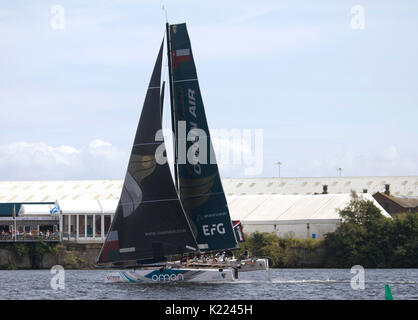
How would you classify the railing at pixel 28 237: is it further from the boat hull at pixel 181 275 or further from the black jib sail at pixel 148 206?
the boat hull at pixel 181 275

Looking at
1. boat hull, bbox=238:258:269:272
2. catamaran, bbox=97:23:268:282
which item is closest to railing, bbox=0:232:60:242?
boat hull, bbox=238:258:269:272

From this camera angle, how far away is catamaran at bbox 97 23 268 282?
47688mm

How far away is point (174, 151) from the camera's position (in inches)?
1951

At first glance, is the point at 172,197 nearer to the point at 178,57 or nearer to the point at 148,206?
the point at 148,206

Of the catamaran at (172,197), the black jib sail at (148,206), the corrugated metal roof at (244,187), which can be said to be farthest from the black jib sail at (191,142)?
the corrugated metal roof at (244,187)

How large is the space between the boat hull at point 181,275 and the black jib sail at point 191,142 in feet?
11.5

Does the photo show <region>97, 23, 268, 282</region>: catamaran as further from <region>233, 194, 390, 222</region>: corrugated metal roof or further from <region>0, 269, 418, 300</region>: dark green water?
<region>233, 194, 390, 222</region>: corrugated metal roof

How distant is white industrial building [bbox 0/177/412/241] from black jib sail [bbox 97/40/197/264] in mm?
41814

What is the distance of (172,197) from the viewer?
48094 mm

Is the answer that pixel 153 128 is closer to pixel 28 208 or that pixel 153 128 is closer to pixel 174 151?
pixel 174 151

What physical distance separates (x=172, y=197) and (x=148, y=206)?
1.47 m

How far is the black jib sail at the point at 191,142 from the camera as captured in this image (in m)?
49.6
